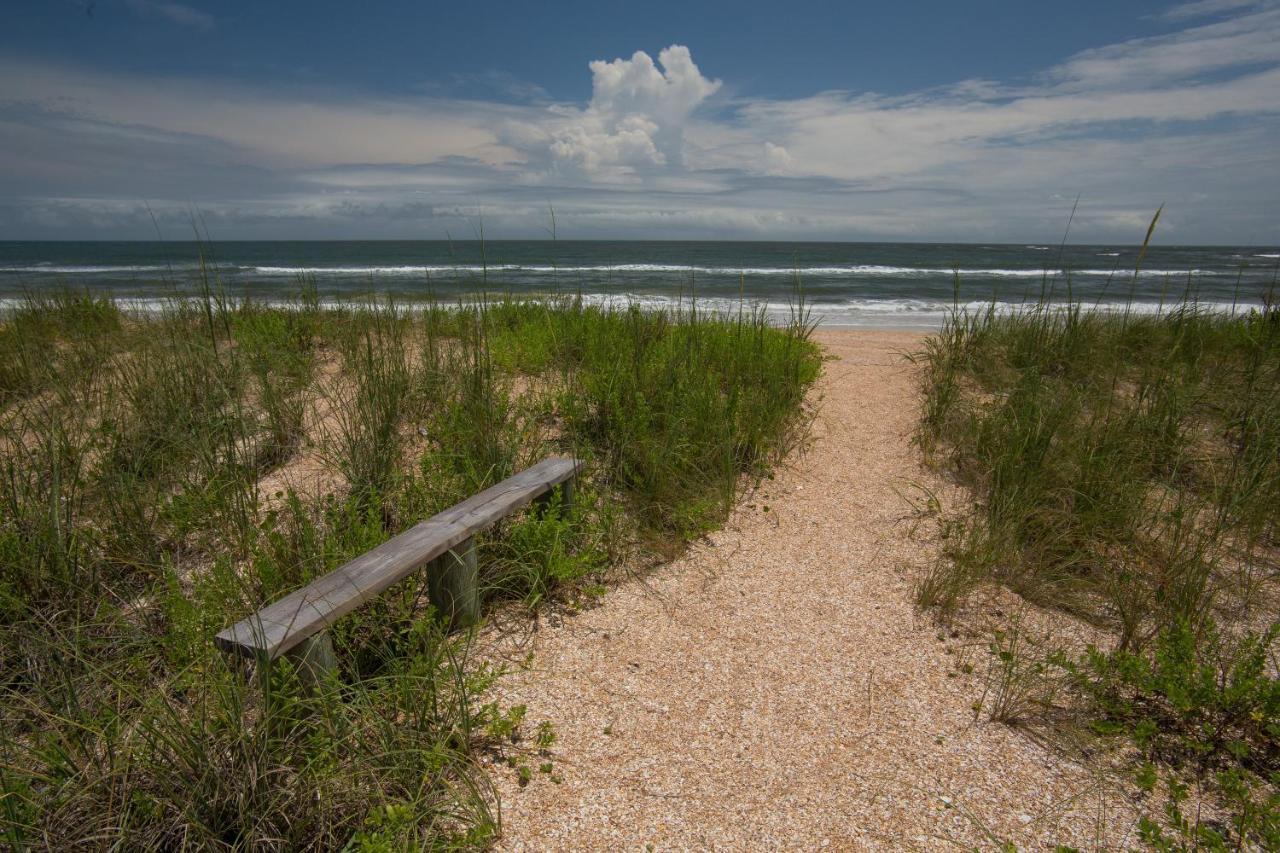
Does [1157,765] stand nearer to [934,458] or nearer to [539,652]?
[539,652]

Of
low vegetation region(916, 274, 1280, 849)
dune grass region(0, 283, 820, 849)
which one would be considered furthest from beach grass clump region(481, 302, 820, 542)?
low vegetation region(916, 274, 1280, 849)

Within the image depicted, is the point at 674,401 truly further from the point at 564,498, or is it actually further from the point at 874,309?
the point at 874,309

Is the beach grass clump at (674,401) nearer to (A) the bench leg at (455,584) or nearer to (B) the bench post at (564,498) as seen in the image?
(B) the bench post at (564,498)

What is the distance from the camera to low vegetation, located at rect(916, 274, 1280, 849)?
2.17 meters

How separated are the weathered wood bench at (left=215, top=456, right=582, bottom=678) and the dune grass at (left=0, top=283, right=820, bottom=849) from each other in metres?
0.09

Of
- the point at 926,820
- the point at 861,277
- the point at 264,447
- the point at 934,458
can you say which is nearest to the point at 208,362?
the point at 264,447

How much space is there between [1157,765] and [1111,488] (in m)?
1.67

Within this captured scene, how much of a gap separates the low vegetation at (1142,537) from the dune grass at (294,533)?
1.32 meters

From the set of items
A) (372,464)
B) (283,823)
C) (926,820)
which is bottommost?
(926,820)

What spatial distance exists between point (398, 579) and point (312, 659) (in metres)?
0.35

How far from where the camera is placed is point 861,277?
23.0m

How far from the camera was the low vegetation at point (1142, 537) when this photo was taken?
217 cm

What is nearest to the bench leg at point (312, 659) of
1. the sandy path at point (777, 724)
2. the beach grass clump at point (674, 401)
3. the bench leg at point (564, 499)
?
the sandy path at point (777, 724)

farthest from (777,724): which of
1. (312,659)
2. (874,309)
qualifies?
(874,309)
